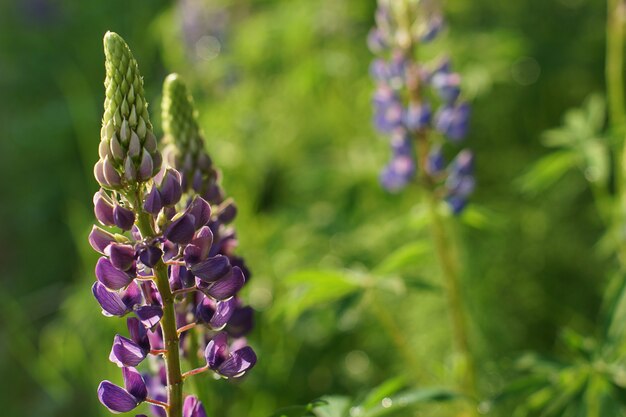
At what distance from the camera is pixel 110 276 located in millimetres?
1330

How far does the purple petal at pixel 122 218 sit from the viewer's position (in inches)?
51.8

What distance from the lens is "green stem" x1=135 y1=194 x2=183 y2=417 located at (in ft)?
4.41

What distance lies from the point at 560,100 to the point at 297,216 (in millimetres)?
1514

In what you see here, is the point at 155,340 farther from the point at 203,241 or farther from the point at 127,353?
the point at 203,241

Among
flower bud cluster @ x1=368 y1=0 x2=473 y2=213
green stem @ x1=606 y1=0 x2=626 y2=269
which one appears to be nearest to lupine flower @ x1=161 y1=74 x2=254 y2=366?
flower bud cluster @ x1=368 y1=0 x2=473 y2=213

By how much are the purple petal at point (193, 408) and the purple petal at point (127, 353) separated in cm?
13

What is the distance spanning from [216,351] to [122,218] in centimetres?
27

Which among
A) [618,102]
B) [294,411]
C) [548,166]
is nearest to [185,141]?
[294,411]

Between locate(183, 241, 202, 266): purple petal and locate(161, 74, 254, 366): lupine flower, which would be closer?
locate(183, 241, 202, 266): purple petal

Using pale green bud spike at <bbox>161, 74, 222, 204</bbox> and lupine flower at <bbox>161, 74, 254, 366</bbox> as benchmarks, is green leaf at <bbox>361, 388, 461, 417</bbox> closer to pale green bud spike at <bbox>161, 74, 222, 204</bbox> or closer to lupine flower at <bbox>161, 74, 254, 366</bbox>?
lupine flower at <bbox>161, 74, 254, 366</bbox>

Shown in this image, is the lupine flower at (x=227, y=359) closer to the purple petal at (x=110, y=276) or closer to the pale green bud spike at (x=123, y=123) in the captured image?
the purple petal at (x=110, y=276)

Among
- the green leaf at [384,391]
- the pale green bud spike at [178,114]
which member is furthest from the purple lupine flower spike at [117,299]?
the green leaf at [384,391]

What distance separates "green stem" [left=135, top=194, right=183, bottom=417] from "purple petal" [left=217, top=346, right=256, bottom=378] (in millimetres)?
71

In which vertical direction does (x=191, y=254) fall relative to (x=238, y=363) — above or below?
above
